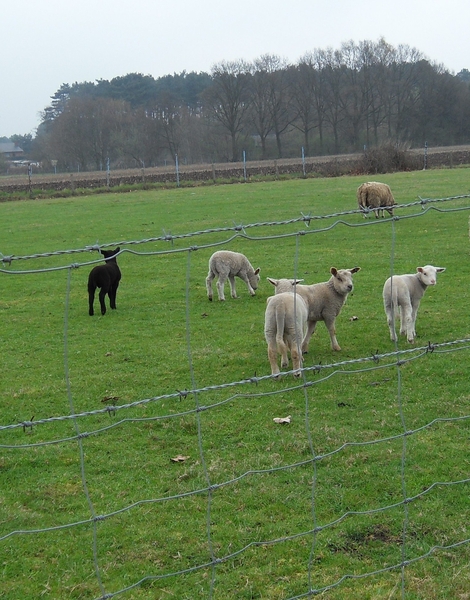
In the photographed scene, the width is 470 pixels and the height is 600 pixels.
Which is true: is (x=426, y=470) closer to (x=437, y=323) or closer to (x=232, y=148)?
(x=437, y=323)

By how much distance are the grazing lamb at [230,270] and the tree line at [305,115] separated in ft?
233

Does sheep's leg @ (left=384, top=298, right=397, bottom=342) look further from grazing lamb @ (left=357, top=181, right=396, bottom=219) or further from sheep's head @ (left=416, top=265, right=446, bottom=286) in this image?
grazing lamb @ (left=357, top=181, right=396, bottom=219)

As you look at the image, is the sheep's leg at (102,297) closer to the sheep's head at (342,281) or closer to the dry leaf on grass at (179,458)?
the sheep's head at (342,281)

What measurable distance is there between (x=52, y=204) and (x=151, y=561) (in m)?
34.3

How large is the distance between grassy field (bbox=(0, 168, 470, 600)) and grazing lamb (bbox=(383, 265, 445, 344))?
0.84ft

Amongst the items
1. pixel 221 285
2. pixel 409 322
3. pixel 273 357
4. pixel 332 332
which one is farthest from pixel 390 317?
pixel 221 285

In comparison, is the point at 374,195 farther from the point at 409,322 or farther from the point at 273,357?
the point at 273,357

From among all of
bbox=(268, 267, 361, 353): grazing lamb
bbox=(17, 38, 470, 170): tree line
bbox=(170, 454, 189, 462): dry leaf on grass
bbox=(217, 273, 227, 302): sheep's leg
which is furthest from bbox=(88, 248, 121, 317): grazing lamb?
bbox=(17, 38, 470, 170): tree line

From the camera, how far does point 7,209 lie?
3588 cm

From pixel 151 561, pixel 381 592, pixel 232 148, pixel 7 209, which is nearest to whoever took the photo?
pixel 381 592

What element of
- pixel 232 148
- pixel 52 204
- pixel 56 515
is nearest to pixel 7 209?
pixel 52 204

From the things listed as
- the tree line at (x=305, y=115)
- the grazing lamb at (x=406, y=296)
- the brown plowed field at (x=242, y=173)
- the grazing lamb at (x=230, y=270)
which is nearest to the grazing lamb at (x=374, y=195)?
the grazing lamb at (x=230, y=270)

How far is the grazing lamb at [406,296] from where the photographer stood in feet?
30.0

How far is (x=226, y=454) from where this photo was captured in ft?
20.8
